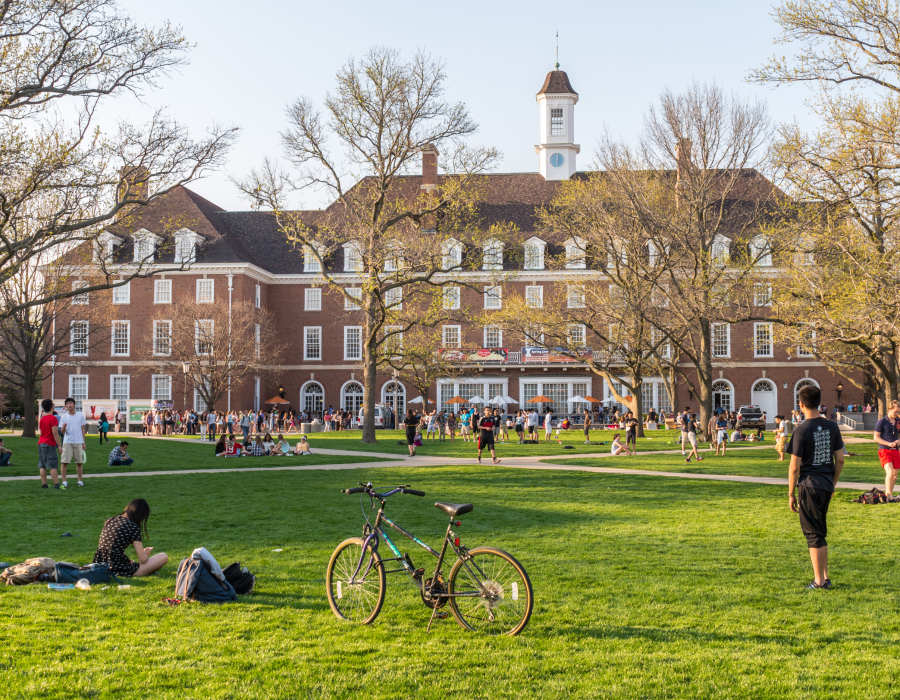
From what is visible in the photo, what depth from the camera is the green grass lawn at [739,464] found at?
65.6ft

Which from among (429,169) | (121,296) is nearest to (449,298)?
(429,169)

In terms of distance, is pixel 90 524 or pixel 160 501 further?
pixel 160 501

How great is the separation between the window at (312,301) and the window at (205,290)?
263 inches

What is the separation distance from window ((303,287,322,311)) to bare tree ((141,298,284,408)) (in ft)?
22.0

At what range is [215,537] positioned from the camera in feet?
35.4

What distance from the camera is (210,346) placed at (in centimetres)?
4438

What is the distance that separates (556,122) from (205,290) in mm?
28135

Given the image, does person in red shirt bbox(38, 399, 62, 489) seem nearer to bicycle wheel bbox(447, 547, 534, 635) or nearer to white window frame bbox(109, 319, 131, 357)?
bicycle wheel bbox(447, 547, 534, 635)

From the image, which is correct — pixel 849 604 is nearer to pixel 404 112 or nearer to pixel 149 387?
pixel 404 112

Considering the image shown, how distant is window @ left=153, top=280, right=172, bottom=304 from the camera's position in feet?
174

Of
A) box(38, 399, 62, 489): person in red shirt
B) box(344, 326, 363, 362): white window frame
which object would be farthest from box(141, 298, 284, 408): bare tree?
box(38, 399, 62, 489): person in red shirt

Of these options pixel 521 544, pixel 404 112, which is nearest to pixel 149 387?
pixel 404 112

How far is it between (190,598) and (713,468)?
56.8ft

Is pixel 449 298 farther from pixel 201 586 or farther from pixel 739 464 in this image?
pixel 201 586
